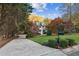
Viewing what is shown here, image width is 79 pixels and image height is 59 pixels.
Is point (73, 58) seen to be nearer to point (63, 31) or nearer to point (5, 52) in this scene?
point (63, 31)

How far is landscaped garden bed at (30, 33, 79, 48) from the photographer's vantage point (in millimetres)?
2086

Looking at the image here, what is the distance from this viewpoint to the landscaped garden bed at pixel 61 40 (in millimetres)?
2086

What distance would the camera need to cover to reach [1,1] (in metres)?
2.10

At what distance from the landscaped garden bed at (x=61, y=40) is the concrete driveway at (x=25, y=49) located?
0.03 meters

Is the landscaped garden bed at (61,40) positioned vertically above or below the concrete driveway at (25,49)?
above

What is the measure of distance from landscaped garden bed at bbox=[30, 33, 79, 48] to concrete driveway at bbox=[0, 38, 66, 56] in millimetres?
35

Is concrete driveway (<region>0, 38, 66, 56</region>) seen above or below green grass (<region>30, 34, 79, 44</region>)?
below

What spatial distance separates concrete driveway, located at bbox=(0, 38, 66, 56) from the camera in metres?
2.08

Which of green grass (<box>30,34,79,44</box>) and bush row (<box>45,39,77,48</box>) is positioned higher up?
green grass (<box>30,34,79,44</box>)

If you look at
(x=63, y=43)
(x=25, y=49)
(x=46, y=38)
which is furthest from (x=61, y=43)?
(x=25, y=49)

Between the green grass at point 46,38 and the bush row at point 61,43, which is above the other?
the green grass at point 46,38

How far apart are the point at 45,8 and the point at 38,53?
14.8 inches

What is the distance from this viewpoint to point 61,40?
2.09 meters

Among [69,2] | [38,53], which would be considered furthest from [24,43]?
[69,2]
